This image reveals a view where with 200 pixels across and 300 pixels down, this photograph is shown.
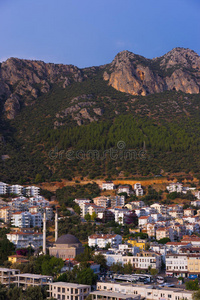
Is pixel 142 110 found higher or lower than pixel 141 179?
higher

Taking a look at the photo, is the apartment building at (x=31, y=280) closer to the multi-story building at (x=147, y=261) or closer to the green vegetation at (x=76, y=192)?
the multi-story building at (x=147, y=261)

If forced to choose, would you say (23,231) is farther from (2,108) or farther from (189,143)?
(2,108)

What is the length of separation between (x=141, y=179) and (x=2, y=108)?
58.5 m

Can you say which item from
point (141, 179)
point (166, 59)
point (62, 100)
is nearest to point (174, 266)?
point (141, 179)

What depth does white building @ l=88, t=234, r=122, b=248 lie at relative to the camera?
208 ft

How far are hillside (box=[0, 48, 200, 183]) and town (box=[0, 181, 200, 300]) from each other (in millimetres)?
9062

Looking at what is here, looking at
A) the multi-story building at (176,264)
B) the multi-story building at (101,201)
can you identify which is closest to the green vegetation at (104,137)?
the multi-story building at (101,201)

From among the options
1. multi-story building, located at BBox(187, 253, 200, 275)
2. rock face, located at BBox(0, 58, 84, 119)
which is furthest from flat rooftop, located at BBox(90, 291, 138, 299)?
rock face, located at BBox(0, 58, 84, 119)

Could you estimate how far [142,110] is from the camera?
129m

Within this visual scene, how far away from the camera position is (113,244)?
63.1m

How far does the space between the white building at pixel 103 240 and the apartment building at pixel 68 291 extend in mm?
18534

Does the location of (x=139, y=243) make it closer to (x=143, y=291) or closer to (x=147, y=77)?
(x=143, y=291)

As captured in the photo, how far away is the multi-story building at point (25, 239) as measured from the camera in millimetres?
63469

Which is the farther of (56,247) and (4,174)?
(4,174)
